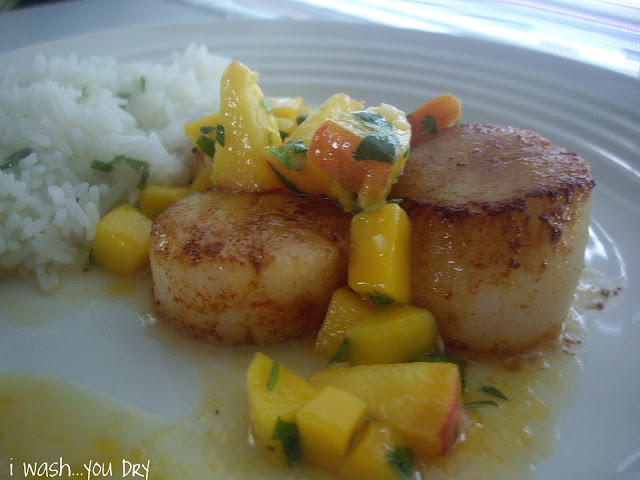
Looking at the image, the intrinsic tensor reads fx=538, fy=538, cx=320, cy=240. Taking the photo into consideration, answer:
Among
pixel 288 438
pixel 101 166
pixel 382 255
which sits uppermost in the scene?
pixel 382 255

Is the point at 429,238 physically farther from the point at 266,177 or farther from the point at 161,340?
the point at 161,340

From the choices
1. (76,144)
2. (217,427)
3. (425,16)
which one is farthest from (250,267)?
(425,16)

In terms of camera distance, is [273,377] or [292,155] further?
[292,155]

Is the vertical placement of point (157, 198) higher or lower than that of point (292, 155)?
lower

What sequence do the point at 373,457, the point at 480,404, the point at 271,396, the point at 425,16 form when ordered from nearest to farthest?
1. the point at 373,457
2. the point at 271,396
3. the point at 480,404
4. the point at 425,16

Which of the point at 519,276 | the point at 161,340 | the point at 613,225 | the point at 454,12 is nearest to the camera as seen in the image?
the point at 519,276

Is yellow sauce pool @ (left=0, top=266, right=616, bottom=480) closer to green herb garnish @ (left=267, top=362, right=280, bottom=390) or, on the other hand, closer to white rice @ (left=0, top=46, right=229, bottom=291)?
green herb garnish @ (left=267, top=362, right=280, bottom=390)

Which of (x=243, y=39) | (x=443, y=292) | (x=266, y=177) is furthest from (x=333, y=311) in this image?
(x=243, y=39)

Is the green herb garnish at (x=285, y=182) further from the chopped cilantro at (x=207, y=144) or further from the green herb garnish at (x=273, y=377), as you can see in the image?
the green herb garnish at (x=273, y=377)

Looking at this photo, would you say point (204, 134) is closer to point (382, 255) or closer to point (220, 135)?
point (220, 135)
